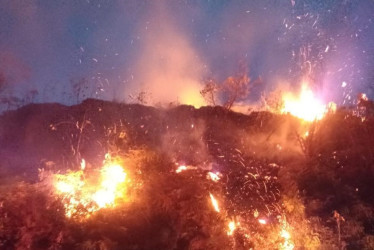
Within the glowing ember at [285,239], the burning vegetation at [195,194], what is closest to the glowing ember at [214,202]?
the burning vegetation at [195,194]

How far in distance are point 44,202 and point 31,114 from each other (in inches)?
623

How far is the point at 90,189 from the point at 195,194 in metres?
3.36

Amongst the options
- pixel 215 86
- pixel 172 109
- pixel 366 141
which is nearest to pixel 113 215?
pixel 366 141

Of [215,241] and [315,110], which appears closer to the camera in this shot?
[215,241]

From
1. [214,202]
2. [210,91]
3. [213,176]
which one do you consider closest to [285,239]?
[214,202]

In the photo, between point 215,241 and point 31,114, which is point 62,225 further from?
point 31,114

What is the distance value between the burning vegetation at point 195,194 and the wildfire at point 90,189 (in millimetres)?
32

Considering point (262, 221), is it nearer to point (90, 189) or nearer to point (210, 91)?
point (90, 189)

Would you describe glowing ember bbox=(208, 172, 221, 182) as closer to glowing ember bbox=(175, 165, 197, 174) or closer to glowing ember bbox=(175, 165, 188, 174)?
glowing ember bbox=(175, 165, 197, 174)

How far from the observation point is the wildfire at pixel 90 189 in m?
10.6

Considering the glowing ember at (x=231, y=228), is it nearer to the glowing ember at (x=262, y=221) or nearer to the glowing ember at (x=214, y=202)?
the glowing ember at (x=214, y=202)

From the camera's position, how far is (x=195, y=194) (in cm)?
1141

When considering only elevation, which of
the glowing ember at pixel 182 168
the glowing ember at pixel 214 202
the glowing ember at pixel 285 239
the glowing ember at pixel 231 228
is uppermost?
the glowing ember at pixel 182 168

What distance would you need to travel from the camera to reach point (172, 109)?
25.2 metres
